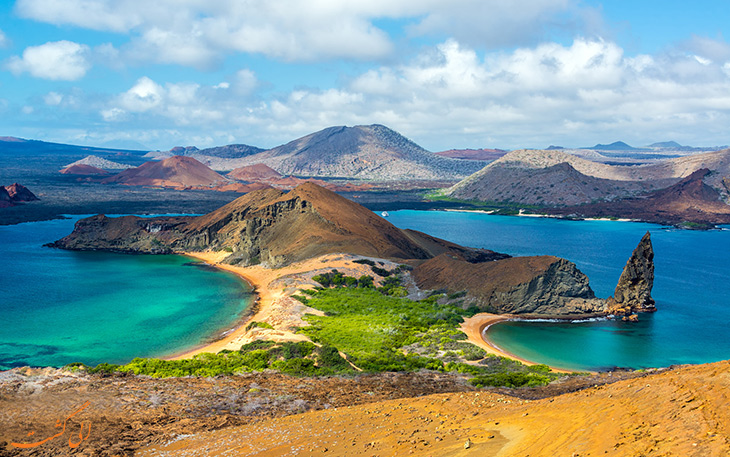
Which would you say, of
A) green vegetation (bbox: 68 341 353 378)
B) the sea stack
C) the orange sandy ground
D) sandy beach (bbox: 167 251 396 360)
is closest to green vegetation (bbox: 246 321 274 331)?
sandy beach (bbox: 167 251 396 360)

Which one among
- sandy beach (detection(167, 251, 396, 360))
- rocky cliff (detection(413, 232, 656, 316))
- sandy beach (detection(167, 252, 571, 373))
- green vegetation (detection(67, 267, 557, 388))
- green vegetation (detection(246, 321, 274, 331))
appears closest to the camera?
green vegetation (detection(67, 267, 557, 388))

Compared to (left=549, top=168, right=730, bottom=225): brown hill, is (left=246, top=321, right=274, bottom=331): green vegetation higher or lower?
lower

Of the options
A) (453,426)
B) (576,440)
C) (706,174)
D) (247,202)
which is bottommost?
(453,426)

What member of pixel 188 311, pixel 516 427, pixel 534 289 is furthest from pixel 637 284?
pixel 188 311

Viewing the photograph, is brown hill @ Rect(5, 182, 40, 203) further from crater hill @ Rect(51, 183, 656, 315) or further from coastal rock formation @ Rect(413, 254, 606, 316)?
coastal rock formation @ Rect(413, 254, 606, 316)

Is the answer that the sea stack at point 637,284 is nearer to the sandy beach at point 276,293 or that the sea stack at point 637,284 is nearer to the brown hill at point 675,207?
the sandy beach at point 276,293

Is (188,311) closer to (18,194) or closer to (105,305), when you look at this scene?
(105,305)

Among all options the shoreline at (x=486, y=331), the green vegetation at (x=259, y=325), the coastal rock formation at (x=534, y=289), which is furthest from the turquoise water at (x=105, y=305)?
the coastal rock formation at (x=534, y=289)

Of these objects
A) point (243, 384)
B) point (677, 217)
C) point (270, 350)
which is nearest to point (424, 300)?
point (270, 350)

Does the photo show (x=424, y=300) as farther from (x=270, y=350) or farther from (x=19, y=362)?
(x=19, y=362)
